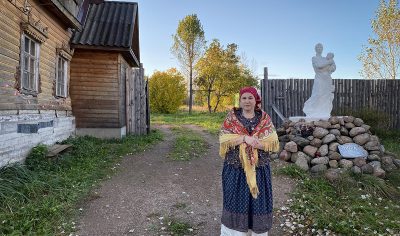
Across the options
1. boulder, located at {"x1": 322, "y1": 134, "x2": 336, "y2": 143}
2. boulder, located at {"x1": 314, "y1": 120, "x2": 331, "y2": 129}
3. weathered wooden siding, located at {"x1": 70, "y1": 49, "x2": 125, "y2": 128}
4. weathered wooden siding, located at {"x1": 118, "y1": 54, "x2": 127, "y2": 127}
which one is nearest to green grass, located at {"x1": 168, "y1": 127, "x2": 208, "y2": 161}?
weathered wooden siding, located at {"x1": 118, "y1": 54, "x2": 127, "y2": 127}

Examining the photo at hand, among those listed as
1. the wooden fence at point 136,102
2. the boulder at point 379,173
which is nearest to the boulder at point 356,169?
the boulder at point 379,173

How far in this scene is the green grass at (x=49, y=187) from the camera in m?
4.20

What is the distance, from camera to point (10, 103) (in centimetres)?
650

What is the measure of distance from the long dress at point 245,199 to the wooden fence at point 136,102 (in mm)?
8874

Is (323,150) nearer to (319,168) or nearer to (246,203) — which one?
(319,168)

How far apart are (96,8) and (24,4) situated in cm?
591

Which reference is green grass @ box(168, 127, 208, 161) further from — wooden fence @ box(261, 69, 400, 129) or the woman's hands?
the woman's hands

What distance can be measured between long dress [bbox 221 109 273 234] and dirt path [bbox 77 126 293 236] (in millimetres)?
932

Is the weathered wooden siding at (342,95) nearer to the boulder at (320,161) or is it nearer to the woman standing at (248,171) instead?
the boulder at (320,161)

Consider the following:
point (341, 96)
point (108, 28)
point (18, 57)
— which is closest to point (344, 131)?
point (341, 96)

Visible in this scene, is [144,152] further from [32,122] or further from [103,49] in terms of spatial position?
[103,49]

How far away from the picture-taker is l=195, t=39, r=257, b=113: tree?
26.8 m

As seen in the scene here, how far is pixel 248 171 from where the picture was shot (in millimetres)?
3443

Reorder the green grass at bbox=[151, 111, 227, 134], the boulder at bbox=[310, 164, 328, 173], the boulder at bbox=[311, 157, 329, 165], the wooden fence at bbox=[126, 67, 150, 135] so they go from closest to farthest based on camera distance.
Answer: the boulder at bbox=[310, 164, 328, 173] < the boulder at bbox=[311, 157, 329, 165] < the wooden fence at bbox=[126, 67, 150, 135] < the green grass at bbox=[151, 111, 227, 134]
